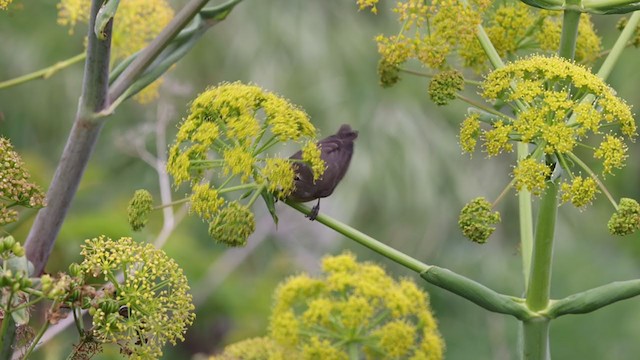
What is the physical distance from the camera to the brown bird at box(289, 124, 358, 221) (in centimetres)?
126

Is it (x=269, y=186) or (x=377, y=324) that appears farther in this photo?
(x=377, y=324)

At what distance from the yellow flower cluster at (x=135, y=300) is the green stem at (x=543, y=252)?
457 millimetres

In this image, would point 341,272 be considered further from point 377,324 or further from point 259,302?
point 259,302

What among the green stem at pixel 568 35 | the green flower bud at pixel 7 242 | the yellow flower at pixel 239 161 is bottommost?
the yellow flower at pixel 239 161

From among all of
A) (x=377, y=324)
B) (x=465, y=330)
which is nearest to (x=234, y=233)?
(x=377, y=324)

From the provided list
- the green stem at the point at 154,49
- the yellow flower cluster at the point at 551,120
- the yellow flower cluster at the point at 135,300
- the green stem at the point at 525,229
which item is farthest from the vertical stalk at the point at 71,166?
the green stem at the point at 525,229

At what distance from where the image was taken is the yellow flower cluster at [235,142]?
3.90 feet

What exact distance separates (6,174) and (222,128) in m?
0.26

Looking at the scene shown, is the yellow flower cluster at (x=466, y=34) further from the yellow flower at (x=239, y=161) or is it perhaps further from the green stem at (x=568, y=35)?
the yellow flower at (x=239, y=161)

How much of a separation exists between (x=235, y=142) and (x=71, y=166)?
0.71 ft

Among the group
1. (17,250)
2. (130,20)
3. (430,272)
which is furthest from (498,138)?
(130,20)

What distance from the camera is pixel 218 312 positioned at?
4582mm

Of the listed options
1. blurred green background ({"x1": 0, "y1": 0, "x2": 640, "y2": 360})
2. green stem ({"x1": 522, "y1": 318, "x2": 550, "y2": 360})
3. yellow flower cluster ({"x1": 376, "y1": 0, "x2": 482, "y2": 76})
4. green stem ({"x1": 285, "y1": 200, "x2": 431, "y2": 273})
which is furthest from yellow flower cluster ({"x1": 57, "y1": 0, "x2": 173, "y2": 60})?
blurred green background ({"x1": 0, "y1": 0, "x2": 640, "y2": 360})

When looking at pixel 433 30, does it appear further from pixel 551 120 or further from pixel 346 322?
pixel 346 322
